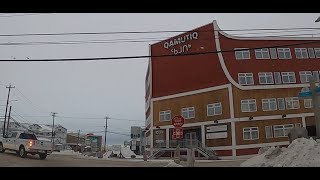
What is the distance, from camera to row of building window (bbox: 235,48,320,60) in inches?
1698

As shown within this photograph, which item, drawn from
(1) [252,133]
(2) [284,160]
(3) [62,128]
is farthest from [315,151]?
(3) [62,128]

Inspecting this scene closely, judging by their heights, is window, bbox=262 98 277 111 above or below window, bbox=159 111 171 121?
above

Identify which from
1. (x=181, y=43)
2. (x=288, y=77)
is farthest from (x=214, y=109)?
(x=288, y=77)

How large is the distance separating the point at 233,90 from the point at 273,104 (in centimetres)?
488

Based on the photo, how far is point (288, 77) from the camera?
141 ft

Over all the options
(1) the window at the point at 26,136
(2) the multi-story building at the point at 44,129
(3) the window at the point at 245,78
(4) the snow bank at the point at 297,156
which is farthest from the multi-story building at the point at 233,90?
(2) the multi-story building at the point at 44,129

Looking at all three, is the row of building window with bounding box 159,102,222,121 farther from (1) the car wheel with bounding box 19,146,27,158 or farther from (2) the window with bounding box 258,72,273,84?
(1) the car wheel with bounding box 19,146,27,158

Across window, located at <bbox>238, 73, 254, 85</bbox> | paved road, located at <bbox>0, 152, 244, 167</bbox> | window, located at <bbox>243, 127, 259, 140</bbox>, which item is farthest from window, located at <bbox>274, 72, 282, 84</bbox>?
paved road, located at <bbox>0, 152, 244, 167</bbox>

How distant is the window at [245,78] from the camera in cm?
4166

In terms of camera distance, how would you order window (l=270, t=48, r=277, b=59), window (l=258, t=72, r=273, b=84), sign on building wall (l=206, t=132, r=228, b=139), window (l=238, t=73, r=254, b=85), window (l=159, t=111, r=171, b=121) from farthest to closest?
1. window (l=159, t=111, r=171, b=121)
2. window (l=270, t=48, r=277, b=59)
3. window (l=258, t=72, r=273, b=84)
4. window (l=238, t=73, r=254, b=85)
5. sign on building wall (l=206, t=132, r=228, b=139)

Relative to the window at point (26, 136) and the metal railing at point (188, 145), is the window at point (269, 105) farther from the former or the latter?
the window at point (26, 136)

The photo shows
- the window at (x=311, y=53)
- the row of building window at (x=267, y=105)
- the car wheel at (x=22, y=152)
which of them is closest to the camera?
the car wheel at (x=22, y=152)
